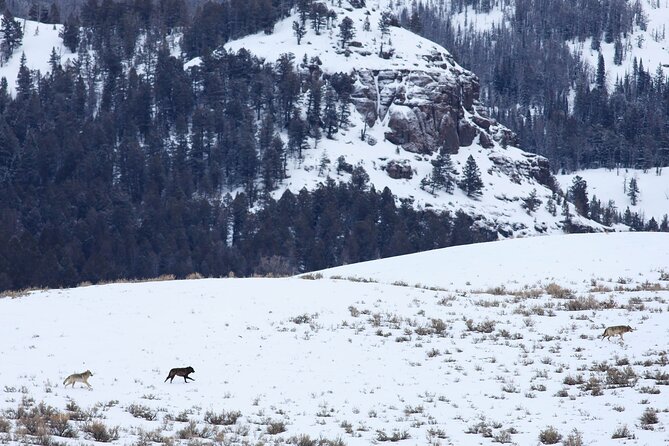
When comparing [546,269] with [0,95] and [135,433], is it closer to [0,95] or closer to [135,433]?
[135,433]

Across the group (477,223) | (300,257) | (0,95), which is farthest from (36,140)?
(477,223)

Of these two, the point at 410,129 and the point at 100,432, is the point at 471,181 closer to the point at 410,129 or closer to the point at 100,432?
the point at 410,129

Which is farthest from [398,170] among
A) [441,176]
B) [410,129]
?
[410,129]

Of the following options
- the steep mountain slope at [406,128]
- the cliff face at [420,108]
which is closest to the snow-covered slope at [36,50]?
the steep mountain slope at [406,128]

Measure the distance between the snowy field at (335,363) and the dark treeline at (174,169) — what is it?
47.8m

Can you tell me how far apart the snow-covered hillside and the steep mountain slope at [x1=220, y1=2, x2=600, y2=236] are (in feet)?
89.9

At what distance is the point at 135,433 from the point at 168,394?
9.54 feet

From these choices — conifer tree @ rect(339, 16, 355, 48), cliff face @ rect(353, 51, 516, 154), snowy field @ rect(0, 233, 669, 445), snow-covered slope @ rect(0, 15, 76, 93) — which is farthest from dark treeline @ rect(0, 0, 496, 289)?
snowy field @ rect(0, 233, 669, 445)

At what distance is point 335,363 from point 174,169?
93151mm

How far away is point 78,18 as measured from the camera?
146625mm

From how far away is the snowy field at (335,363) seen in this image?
1292 cm

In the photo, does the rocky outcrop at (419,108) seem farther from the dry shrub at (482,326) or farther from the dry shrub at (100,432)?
the dry shrub at (100,432)

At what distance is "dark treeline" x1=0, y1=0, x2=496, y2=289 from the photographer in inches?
3371

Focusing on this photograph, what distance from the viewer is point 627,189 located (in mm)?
152250
